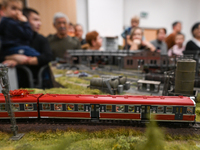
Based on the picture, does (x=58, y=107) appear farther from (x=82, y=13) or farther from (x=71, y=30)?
(x=82, y=13)

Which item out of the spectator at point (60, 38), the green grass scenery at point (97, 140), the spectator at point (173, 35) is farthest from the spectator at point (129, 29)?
the green grass scenery at point (97, 140)

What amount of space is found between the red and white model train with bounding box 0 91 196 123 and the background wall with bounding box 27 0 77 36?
13702mm

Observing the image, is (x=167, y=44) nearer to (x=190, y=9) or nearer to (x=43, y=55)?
(x=190, y=9)

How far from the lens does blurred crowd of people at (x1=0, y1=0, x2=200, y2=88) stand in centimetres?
1844

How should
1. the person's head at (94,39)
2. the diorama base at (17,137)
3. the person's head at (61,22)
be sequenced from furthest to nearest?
the person's head at (94,39) < the person's head at (61,22) < the diorama base at (17,137)

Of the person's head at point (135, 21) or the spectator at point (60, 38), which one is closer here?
the spectator at point (60, 38)

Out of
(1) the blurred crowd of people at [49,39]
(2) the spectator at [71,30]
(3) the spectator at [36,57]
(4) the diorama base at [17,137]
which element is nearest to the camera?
(4) the diorama base at [17,137]

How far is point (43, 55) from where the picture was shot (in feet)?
68.2

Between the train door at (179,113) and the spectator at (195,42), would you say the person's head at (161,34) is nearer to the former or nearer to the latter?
the spectator at (195,42)

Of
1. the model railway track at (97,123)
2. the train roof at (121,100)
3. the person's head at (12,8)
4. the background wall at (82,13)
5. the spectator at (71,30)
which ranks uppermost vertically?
the background wall at (82,13)

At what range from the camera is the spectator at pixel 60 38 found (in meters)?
24.3

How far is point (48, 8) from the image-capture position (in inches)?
908

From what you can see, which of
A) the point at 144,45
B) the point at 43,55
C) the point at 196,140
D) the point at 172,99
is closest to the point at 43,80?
the point at 43,55

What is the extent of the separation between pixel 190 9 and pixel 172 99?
2759 cm
